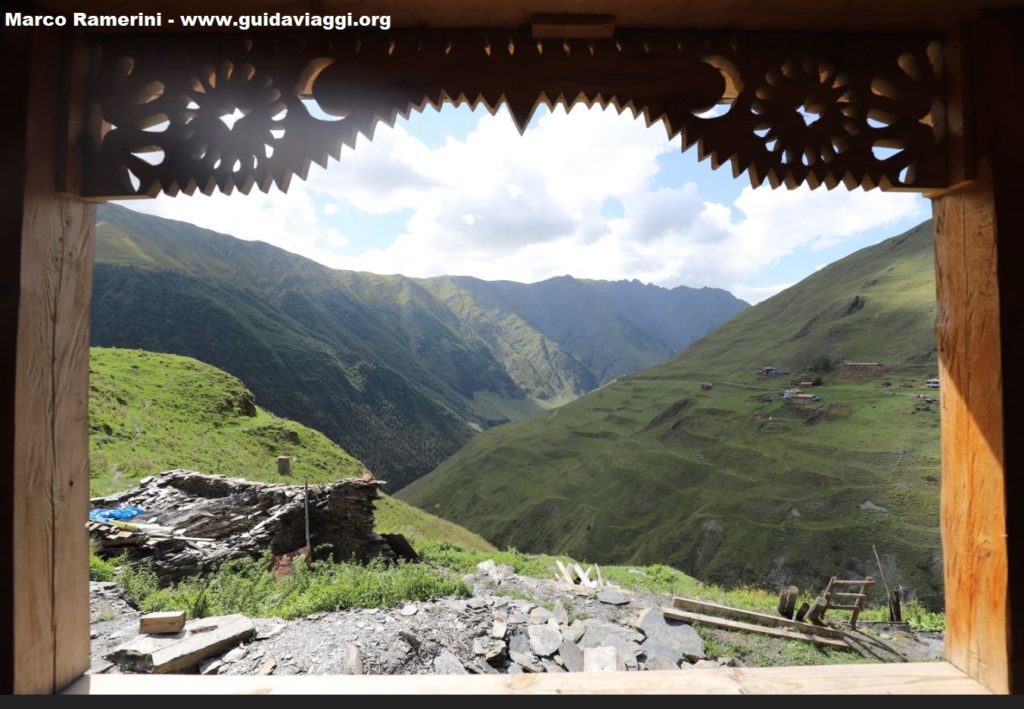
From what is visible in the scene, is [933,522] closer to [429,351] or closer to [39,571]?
[39,571]

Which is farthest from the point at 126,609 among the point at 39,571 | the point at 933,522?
the point at 933,522

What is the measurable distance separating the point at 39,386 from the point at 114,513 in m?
10.3

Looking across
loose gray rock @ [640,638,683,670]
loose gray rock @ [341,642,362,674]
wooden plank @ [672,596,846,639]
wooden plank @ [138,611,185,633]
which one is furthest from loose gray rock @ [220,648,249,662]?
wooden plank @ [672,596,846,639]

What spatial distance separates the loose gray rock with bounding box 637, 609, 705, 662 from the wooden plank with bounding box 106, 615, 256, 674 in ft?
16.0

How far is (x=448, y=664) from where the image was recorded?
17.5 ft

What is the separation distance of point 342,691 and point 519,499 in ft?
193

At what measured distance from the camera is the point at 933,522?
1308 inches

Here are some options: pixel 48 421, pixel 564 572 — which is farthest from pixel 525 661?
pixel 564 572

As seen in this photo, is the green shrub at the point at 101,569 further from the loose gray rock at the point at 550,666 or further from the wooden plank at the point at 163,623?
the loose gray rock at the point at 550,666

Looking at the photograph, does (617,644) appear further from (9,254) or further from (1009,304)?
(9,254)

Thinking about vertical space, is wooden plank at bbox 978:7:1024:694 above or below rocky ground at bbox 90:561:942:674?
above

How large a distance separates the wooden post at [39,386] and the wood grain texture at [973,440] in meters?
4.07

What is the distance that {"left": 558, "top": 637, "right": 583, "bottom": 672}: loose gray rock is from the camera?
5555 millimetres

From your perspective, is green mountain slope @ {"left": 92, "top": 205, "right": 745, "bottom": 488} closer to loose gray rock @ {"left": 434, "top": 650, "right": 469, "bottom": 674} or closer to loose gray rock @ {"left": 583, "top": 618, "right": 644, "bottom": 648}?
loose gray rock @ {"left": 583, "top": 618, "right": 644, "bottom": 648}
